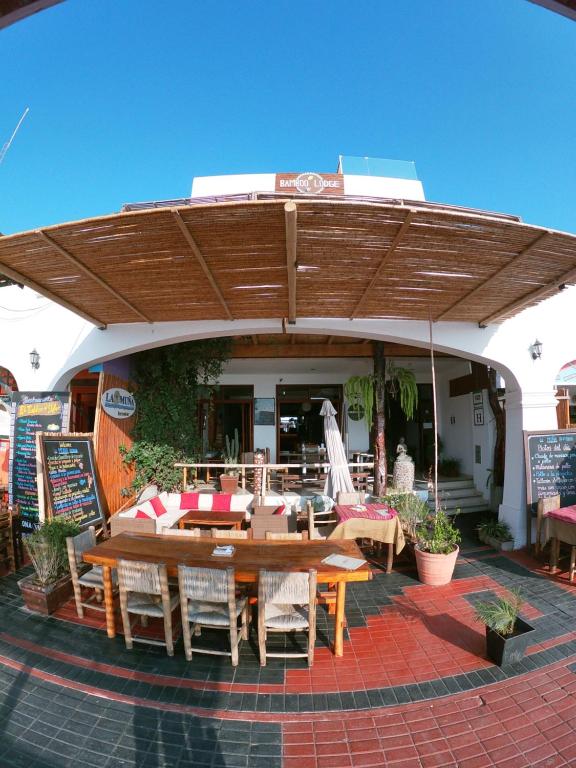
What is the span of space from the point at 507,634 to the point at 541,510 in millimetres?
2788

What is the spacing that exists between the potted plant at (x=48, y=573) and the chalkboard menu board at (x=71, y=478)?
60 cm

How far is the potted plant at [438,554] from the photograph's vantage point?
4.25 metres

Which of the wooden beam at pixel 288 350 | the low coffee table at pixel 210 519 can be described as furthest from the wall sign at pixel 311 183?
the low coffee table at pixel 210 519

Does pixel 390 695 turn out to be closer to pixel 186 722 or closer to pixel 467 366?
pixel 186 722

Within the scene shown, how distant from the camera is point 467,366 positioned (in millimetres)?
8211

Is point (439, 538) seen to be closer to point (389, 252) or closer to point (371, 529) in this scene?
point (371, 529)

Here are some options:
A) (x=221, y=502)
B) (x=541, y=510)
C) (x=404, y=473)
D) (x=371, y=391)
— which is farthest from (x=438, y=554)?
(x=221, y=502)

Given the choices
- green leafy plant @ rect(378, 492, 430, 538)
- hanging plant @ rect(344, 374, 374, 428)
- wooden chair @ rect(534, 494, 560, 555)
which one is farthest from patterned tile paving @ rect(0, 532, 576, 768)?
hanging plant @ rect(344, 374, 374, 428)

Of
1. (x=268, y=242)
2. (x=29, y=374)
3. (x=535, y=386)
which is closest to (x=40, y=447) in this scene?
(x=29, y=374)

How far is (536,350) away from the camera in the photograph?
Answer: 17.4ft

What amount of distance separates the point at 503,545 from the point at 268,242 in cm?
554

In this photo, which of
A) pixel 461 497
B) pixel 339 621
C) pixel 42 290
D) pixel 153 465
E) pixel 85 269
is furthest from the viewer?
pixel 461 497

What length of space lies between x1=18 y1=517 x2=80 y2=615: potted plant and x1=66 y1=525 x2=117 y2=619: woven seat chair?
20cm

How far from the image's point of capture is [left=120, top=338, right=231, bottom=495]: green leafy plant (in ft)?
21.6
